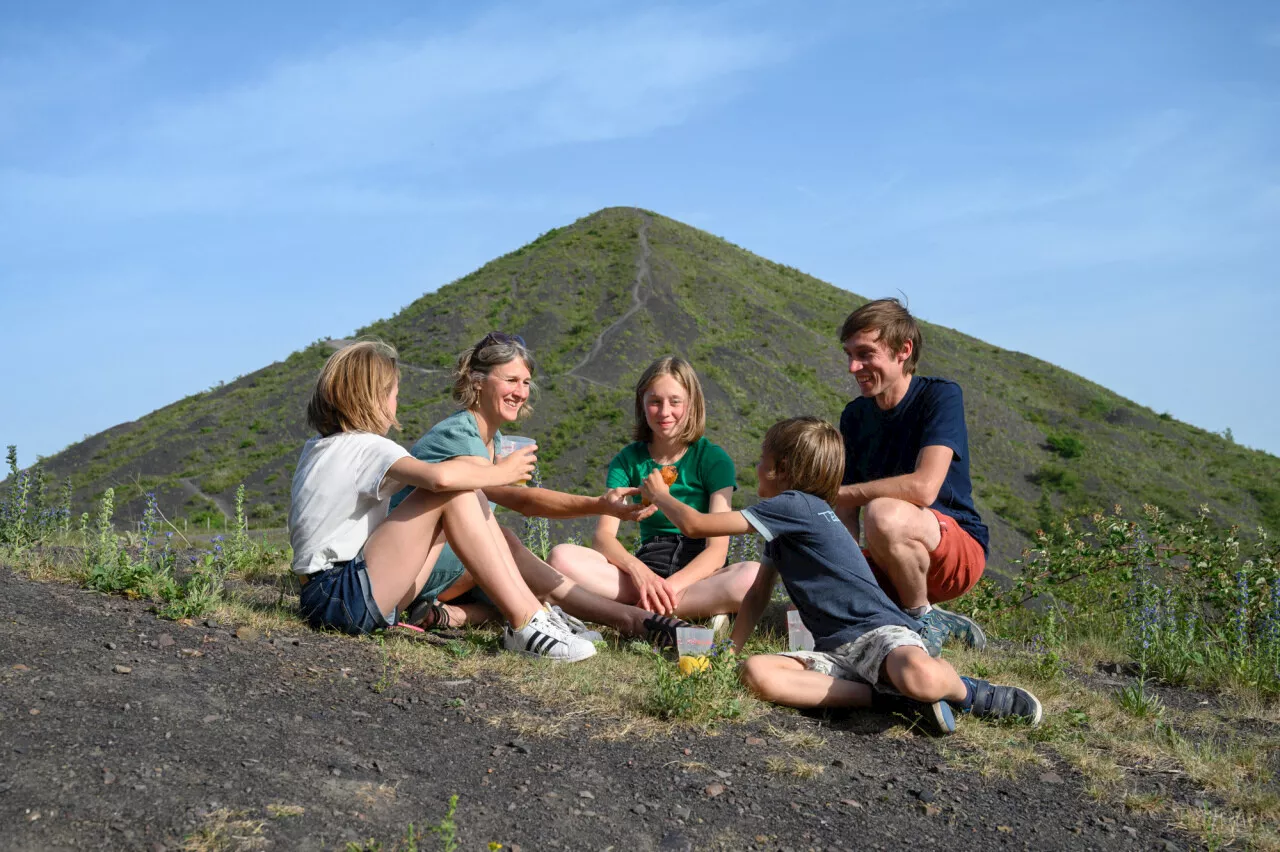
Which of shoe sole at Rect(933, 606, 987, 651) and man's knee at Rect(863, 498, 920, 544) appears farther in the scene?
shoe sole at Rect(933, 606, 987, 651)

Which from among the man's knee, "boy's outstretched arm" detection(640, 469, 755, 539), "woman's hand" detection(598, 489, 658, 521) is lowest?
the man's knee

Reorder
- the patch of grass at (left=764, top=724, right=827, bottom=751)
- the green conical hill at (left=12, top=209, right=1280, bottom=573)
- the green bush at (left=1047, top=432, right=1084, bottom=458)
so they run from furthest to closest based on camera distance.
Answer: the green bush at (left=1047, top=432, right=1084, bottom=458) → the green conical hill at (left=12, top=209, right=1280, bottom=573) → the patch of grass at (left=764, top=724, right=827, bottom=751)

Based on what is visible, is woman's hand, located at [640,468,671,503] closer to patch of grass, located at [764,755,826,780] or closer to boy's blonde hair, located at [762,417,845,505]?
boy's blonde hair, located at [762,417,845,505]

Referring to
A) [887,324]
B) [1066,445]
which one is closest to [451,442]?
[887,324]

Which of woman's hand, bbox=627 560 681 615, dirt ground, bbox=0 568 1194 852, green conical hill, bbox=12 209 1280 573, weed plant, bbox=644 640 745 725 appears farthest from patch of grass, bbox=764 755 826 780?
green conical hill, bbox=12 209 1280 573

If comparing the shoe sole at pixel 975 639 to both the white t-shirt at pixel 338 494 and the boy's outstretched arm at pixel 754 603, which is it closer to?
the boy's outstretched arm at pixel 754 603

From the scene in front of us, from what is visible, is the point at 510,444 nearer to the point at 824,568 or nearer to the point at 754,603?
the point at 754,603

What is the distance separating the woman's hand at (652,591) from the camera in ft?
16.0

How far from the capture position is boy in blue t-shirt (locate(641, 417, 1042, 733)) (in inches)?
152

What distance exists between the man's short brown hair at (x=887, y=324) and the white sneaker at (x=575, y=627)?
1793 millimetres

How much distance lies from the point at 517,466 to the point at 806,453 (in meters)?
1.18

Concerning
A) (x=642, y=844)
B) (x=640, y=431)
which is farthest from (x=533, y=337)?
(x=642, y=844)

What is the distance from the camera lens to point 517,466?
4285mm

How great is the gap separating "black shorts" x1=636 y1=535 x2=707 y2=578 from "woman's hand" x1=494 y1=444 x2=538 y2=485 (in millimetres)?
1114
